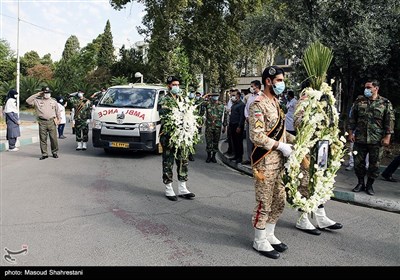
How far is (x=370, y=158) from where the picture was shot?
6781 millimetres

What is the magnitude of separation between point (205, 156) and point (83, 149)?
154 inches

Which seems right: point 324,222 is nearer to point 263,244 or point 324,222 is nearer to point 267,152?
point 263,244

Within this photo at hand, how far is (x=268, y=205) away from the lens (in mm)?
4305

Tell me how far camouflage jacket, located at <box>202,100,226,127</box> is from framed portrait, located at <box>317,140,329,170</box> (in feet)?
19.4

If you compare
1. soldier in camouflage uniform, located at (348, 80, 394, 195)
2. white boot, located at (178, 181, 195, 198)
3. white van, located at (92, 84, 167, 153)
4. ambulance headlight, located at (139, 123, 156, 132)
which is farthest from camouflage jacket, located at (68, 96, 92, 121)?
soldier in camouflage uniform, located at (348, 80, 394, 195)

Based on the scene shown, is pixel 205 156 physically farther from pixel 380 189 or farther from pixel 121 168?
pixel 380 189

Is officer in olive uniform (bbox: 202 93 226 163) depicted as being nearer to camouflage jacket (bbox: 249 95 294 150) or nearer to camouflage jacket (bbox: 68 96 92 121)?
camouflage jacket (bbox: 68 96 92 121)

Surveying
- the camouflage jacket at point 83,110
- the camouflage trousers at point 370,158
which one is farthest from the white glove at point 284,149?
the camouflage jacket at point 83,110

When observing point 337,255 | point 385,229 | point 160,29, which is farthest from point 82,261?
point 160,29

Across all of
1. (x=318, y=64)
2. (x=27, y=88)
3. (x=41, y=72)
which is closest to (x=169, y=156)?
(x=318, y=64)

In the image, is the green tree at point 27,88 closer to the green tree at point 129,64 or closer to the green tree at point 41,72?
the green tree at point 129,64

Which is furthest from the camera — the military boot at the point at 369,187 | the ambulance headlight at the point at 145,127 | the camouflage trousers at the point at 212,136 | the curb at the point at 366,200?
the camouflage trousers at the point at 212,136

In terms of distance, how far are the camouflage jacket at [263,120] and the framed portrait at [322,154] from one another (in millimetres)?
519

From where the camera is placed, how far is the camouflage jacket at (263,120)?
13.6 ft
